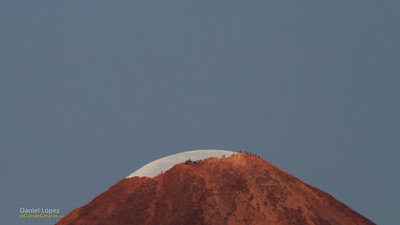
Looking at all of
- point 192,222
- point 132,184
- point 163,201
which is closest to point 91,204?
point 132,184

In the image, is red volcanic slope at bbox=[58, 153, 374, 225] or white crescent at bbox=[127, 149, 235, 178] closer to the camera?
red volcanic slope at bbox=[58, 153, 374, 225]

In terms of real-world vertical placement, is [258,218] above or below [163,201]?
below

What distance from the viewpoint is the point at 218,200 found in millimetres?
11109

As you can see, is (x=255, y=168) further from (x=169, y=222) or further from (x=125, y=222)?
(x=125, y=222)

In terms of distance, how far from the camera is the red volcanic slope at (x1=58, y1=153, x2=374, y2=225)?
1080 centimetres

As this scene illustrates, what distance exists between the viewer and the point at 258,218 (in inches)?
419

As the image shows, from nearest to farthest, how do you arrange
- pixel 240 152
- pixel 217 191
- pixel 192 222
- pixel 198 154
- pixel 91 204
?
pixel 192 222 → pixel 217 191 → pixel 91 204 → pixel 240 152 → pixel 198 154

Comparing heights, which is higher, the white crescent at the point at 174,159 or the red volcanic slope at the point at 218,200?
the white crescent at the point at 174,159

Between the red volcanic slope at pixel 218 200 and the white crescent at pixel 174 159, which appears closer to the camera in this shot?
the red volcanic slope at pixel 218 200

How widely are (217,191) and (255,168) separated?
5.04 ft

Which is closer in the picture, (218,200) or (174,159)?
(218,200)

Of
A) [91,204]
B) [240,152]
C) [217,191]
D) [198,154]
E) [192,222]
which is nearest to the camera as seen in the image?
[192,222]

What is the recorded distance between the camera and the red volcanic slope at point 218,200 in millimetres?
10805

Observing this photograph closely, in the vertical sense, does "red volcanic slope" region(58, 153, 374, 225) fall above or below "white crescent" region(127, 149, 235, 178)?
below
